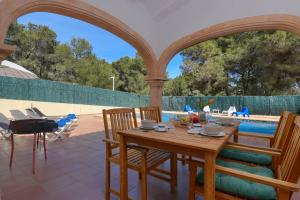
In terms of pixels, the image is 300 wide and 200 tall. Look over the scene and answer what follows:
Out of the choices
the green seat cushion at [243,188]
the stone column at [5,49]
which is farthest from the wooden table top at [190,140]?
the stone column at [5,49]

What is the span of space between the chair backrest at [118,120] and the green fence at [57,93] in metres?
8.79

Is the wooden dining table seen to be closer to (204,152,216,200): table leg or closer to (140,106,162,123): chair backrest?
(204,152,216,200): table leg

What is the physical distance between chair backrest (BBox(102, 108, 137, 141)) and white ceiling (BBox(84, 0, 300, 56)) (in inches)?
69.0

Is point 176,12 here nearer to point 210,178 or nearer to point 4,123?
point 210,178

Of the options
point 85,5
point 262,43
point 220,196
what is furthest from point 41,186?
point 262,43

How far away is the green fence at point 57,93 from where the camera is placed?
8.70 meters

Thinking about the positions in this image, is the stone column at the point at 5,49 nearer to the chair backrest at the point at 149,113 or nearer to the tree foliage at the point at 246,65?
the chair backrest at the point at 149,113

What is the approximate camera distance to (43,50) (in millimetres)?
14961

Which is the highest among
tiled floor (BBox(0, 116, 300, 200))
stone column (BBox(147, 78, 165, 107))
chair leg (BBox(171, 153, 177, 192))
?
stone column (BBox(147, 78, 165, 107))

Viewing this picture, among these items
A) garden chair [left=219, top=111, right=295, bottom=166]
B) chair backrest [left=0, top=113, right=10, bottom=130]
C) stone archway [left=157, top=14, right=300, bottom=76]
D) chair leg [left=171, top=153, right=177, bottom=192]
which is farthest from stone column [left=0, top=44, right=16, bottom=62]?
chair backrest [left=0, top=113, right=10, bottom=130]

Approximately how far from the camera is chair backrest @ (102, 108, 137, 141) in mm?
2131

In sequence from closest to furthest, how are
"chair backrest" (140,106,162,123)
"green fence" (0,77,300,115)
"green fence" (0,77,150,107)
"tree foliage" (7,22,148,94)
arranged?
"chair backrest" (140,106,162,123)
"green fence" (0,77,150,107)
"green fence" (0,77,300,115)
"tree foliage" (7,22,148,94)

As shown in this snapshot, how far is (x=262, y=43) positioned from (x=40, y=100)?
13.2 m

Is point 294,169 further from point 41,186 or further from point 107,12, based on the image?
point 107,12
